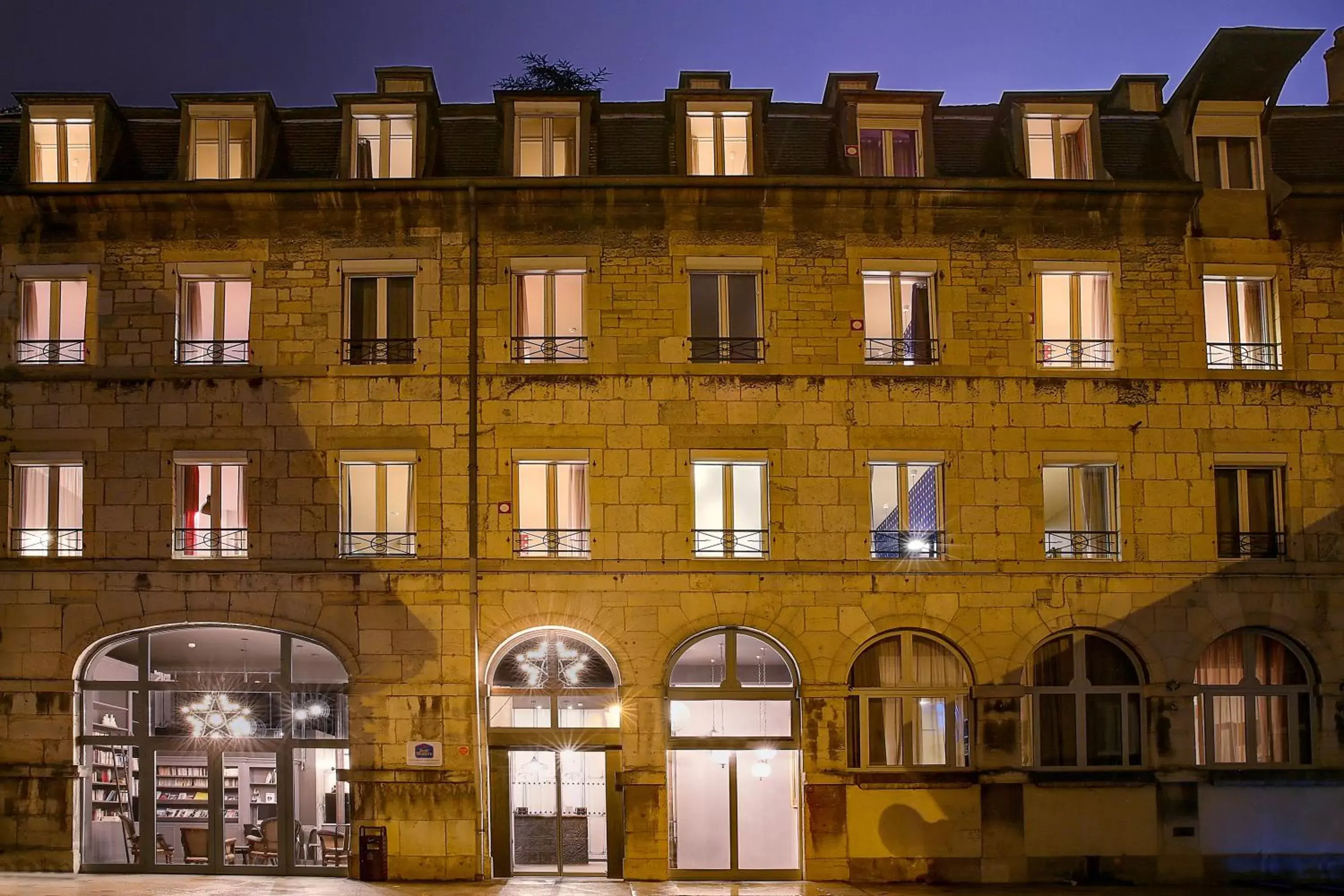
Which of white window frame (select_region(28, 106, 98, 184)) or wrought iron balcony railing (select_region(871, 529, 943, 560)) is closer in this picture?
wrought iron balcony railing (select_region(871, 529, 943, 560))

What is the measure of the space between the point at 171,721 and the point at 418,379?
647 centimetres

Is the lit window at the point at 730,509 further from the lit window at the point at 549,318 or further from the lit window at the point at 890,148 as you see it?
the lit window at the point at 890,148

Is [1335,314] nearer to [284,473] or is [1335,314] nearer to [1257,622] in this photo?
[1257,622]

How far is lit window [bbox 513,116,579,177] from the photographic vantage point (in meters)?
22.7

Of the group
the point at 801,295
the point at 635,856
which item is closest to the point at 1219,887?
the point at 635,856

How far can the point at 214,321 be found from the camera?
876 inches

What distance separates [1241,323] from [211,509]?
1648 centimetres

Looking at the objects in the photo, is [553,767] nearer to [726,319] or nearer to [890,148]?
[726,319]

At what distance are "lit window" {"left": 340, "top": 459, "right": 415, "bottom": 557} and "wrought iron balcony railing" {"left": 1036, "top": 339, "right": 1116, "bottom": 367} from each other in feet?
32.8

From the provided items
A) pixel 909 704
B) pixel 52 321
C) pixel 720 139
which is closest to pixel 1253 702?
pixel 909 704

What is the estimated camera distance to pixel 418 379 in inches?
858

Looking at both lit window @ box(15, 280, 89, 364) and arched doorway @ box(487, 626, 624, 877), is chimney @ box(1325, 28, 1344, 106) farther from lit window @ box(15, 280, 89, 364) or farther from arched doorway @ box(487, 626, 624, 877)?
lit window @ box(15, 280, 89, 364)

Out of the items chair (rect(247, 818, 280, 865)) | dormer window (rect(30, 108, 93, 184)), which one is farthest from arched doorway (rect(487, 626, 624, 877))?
dormer window (rect(30, 108, 93, 184))

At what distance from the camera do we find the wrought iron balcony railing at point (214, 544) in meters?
21.7
